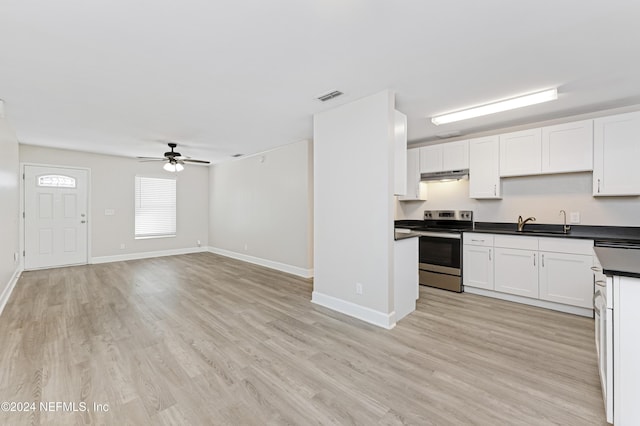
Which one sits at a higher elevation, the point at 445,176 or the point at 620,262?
the point at 445,176

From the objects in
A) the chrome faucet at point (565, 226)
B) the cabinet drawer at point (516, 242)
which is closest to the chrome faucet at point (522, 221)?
the chrome faucet at point (565, 226)

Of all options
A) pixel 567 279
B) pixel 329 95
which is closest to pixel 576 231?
pixel 567 279

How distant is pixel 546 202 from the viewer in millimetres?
3967

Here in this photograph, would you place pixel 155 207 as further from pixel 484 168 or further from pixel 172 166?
pixel 484 168

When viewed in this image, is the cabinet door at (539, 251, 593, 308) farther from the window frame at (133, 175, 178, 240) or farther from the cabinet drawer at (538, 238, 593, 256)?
the window frame at (133, 175, 178, 240)

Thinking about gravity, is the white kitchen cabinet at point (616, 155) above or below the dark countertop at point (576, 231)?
above

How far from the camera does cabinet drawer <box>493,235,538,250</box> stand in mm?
3585

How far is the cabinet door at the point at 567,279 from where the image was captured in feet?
10.6

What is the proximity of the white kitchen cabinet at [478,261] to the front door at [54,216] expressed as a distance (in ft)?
25.5

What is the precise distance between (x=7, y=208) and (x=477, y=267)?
6930 millimetres

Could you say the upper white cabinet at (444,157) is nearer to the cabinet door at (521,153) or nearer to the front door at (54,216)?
the cabinet door at (521,153)

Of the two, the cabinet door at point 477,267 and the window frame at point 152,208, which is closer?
the cabinet door at point 477,267

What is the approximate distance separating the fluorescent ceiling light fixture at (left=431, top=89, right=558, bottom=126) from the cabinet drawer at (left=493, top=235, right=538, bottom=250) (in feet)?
5.48

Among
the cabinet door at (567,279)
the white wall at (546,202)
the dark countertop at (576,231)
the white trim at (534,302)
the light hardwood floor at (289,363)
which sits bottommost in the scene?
the light hardwood floor at (289,363)
